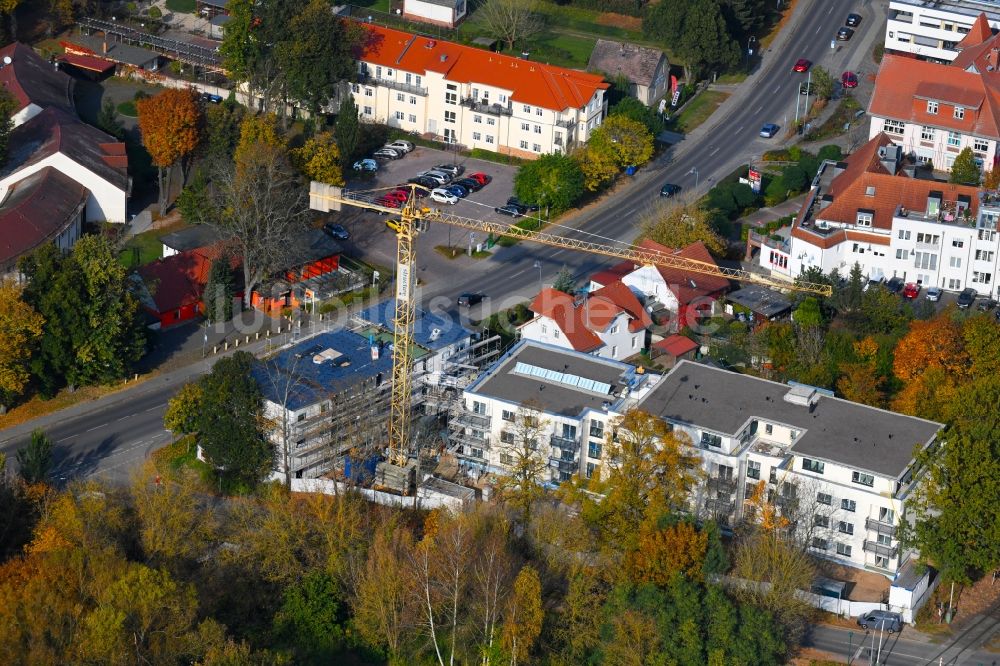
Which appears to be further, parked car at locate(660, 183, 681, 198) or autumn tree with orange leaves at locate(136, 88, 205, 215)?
parked car at locate(660, 183, 681, 198)

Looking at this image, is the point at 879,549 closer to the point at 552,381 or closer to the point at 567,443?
the point at 567,443

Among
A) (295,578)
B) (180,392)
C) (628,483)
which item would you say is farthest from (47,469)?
(628,483)

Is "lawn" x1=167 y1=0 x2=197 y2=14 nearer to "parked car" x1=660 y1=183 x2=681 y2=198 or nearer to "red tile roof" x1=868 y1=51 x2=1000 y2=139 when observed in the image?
"parked car" x1=660 y1=183 x2=681 y2=198

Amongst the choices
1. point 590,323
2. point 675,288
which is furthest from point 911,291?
point 590,323

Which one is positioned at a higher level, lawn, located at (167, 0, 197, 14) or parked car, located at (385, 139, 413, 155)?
lawn, located at (167, 0, 197, 14)

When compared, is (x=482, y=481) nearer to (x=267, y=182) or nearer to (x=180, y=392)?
(x=180, y=392)

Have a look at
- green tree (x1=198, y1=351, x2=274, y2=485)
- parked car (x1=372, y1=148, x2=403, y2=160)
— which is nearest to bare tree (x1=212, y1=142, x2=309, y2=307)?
green tree (x1=198, y1=351, x2=274, y2=485)

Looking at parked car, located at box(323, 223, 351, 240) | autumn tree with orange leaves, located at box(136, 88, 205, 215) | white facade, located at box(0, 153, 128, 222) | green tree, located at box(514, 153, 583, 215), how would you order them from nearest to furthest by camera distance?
parked car, located at box(323, 223, 351, 240) → white facade, located at box(0, 153, 128, 222) → autumn tree with orange leaves, located at box(136, 88, 205, 215) → green tree, located at box(514, 153, 583, 215)
